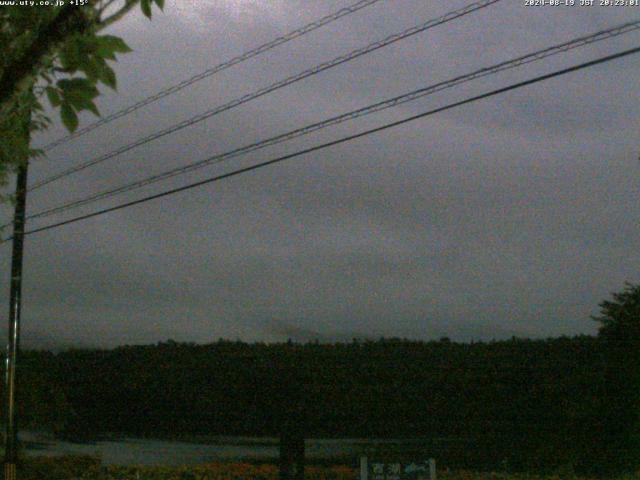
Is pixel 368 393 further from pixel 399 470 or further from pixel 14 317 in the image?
pixel 399 470

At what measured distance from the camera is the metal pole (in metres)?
18.3

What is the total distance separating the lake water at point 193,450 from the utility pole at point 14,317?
3982mm

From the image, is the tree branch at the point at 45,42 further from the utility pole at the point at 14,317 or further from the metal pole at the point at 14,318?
the metal pole at the point at 14,318

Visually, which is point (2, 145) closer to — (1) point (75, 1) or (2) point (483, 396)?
(1) point (75, 1)

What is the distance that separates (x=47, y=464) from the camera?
20719mm

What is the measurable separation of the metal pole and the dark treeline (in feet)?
11.3

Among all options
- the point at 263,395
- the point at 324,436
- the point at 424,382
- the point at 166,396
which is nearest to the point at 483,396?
the point at 424,382

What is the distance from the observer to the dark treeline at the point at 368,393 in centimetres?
1797

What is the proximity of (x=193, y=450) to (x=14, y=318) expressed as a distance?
748cm

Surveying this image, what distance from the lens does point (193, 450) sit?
79.8 ft

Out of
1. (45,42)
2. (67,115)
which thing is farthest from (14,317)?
(67,115)

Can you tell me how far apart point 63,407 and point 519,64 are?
16421mm

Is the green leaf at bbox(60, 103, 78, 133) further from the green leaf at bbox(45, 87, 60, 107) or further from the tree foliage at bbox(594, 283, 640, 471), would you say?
the tree foliage at bbox(594, 283, 640, 471)

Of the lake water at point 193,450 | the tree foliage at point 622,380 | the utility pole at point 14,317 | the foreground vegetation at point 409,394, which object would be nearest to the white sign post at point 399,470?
the foreground vegetation at point 409,394
